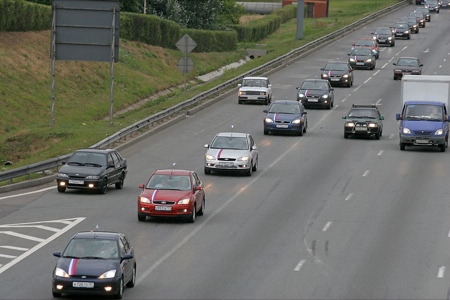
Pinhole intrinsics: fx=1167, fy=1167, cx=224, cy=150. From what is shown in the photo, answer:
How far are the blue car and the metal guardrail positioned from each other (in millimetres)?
5640

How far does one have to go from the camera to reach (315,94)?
63219mm

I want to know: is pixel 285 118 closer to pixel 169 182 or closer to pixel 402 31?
pixel 169 182

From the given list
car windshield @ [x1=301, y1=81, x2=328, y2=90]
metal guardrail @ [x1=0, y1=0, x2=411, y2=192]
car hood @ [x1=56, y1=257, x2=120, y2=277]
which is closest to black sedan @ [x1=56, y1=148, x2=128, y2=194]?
metal guardrail @ [x1=0, y1=0, x2=411, y2=192]

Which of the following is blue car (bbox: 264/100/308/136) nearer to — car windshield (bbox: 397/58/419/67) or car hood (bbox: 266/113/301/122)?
car hood (bbox: 266/113/301/122)

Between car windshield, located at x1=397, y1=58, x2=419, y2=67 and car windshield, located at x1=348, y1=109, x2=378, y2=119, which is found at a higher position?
car windshield, located at x1=397, y1=58, x2=419, y2=67

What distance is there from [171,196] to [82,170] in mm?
6025

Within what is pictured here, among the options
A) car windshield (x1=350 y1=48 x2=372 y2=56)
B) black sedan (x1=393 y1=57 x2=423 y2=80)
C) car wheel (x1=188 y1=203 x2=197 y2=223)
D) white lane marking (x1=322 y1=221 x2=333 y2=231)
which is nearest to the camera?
white lane marking (x1=322 y1=221 x2=333 y2=231)

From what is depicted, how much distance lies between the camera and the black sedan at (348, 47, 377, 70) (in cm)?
8444

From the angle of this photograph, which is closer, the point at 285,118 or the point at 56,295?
the point at 56,295

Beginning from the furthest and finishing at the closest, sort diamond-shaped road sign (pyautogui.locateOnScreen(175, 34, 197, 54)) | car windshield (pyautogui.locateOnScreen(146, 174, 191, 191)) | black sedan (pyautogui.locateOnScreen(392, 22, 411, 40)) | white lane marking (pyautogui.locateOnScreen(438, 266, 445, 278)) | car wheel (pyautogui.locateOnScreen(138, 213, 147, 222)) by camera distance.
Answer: black sedan (pyautogui.locateOnScreen(392, 22, 411, 40)), diamond-shaped road sign (pyautogui.locateOnScreen(175, 34, 197, 54)), car windshield (pyautogui.locateOnScreen(146, 174, 191, 191)), car wheel (pyautogui.locateOnScreen(138, 213, 147, 222)), white lane marking (pyautogui.locateOnScreen(438, 266, 445, 278))

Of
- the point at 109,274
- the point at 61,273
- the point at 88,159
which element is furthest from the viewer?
the point at 88,159

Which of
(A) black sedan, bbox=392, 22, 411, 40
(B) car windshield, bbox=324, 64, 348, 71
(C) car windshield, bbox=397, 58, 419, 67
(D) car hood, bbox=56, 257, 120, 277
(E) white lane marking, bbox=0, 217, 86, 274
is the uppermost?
(A) black sedan, bbox=392, 22, 411, 40

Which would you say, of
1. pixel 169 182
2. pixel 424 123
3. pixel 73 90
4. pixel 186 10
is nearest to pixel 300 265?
pixel 169 182

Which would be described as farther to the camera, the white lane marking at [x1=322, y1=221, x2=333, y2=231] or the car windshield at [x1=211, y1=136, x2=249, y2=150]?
the car windshield at [x1=211, y1=136, x2=249, y2=150]
